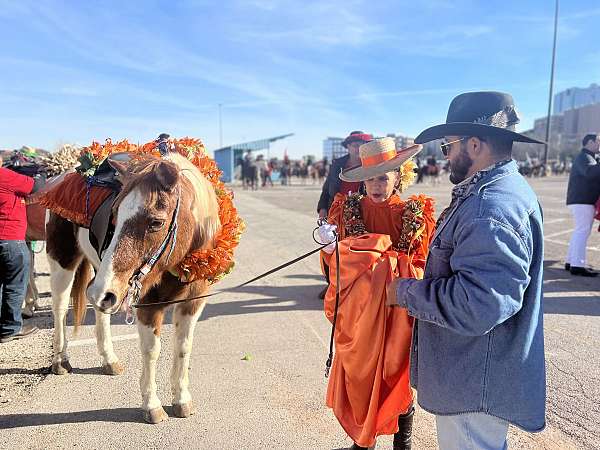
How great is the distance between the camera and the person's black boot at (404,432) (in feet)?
8.18

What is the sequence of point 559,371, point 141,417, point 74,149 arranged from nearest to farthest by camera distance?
point 141,417 < point 559,371 < point 74,149

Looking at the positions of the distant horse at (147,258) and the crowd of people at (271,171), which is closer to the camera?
the distant horse at (147,258)

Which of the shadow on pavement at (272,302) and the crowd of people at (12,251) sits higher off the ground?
the crowd of people at (12,251)

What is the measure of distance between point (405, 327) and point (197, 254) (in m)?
1.47

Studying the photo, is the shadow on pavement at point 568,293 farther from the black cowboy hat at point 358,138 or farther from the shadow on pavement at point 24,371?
the shadow on pavement at point 24,371

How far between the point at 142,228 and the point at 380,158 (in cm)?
144

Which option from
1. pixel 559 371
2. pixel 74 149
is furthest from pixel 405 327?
pixel 74 149

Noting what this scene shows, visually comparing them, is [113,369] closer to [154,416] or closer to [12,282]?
[154,416]

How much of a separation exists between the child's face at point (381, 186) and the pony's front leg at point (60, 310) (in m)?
2.99

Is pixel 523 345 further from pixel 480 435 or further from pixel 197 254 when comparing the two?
pixel 197 254

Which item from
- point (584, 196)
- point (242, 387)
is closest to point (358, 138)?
point (242, 387)

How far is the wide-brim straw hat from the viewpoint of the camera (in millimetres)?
2453

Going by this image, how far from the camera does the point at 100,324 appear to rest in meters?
3.78

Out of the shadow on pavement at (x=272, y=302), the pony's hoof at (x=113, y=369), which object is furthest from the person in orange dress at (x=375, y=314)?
the shadow on pavement at (x=272, y=302)
